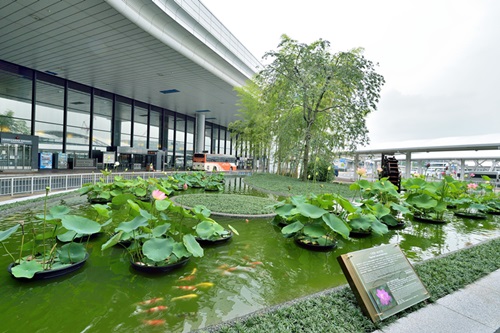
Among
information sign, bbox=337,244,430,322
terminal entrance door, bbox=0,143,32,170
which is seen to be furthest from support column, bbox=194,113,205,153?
information sign, bbox=337,244,430,322

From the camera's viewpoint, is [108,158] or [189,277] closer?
[189,277]

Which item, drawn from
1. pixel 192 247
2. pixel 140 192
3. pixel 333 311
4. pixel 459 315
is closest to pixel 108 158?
pixel 140 192

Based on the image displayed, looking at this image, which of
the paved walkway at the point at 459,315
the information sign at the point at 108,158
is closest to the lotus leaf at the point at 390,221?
the paved walkway at the point at 459,315

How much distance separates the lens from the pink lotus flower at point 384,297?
1980 mm

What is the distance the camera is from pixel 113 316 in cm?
198

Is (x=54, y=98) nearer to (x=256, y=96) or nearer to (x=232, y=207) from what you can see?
(x=256, y=96)

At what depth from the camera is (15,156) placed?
14.6 m

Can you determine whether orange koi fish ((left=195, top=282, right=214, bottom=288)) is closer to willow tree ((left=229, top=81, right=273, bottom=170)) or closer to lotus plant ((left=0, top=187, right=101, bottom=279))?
lotus plant ((left=0, top=187, right=101, bottom=279))

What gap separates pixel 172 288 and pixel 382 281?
1891 mm

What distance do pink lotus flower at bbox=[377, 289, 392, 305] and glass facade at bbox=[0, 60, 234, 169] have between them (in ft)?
62.5

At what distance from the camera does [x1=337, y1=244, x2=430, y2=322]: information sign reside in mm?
1951

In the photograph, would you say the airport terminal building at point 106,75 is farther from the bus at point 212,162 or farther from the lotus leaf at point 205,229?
the lotus leaf at point 205,229

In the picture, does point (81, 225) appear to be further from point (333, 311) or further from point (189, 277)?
point (333, 311)

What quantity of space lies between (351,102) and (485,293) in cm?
1118
